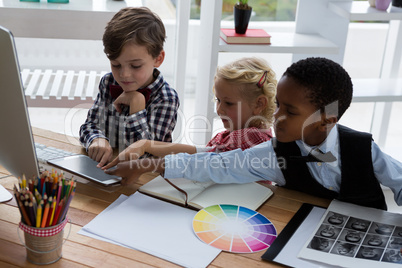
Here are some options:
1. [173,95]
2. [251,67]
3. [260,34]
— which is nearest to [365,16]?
[260,34]

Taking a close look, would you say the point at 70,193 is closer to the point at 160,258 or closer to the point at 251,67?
the point at 160,258

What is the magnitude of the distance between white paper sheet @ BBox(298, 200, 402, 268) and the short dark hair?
801 millimetres

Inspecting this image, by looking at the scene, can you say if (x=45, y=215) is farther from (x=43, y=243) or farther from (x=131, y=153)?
(x=131, y=153)

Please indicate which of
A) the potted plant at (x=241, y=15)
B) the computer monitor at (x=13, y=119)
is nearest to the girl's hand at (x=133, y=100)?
Result: the computer monitor at (x=13, y=119)

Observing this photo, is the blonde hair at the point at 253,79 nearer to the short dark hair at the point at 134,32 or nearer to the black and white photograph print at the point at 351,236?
the short dark hair at the point at 134,32

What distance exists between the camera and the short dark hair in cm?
161

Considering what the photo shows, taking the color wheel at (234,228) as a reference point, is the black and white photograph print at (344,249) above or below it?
above

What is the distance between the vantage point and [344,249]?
1.08m

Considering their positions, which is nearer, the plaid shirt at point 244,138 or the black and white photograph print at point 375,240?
the black and white photograph print at point 375,240

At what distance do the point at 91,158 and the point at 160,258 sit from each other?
1.73 feet

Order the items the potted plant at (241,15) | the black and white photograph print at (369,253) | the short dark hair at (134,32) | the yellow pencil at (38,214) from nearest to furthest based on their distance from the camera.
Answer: the yellow pencil at (38,214)
the black and white photograph print at (369,253)
the short dark hair at (134,32)
the potted plant at (241,15)

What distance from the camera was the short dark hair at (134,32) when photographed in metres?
1.61

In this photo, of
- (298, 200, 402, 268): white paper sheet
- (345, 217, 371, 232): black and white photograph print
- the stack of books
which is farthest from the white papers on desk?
the stack of books

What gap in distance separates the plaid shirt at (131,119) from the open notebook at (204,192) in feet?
1.02
